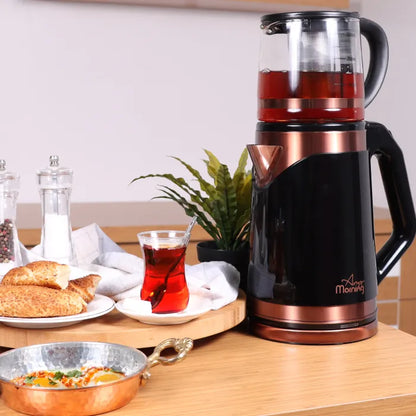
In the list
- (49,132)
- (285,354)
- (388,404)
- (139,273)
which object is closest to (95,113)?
(49,132)

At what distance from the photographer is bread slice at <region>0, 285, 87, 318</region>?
1066 mm

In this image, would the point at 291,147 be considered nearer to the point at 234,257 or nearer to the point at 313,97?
the point at 313,97

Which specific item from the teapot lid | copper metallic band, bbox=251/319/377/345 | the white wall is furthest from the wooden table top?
the white wall

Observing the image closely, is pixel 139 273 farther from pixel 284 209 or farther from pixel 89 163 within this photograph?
pixel 89 163

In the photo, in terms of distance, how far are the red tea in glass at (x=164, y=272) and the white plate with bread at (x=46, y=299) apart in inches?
3.0

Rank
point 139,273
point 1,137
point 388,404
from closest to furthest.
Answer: point 388,404 → point 139,273 → point 1,137

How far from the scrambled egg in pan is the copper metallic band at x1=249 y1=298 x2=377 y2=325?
1.06 ft

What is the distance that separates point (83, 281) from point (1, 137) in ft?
6.48

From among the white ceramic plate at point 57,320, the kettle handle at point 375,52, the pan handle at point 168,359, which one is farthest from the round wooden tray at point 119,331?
the kettle handle at point 375,52

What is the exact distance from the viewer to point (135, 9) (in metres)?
3.13

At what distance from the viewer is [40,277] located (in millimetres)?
1132

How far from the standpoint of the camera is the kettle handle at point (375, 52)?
1245 mm

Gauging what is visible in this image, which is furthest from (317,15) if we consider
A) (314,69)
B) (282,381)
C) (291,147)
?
(282,381)

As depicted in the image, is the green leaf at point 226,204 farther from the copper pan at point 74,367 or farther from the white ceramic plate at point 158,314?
the copper pan at point 74,367
